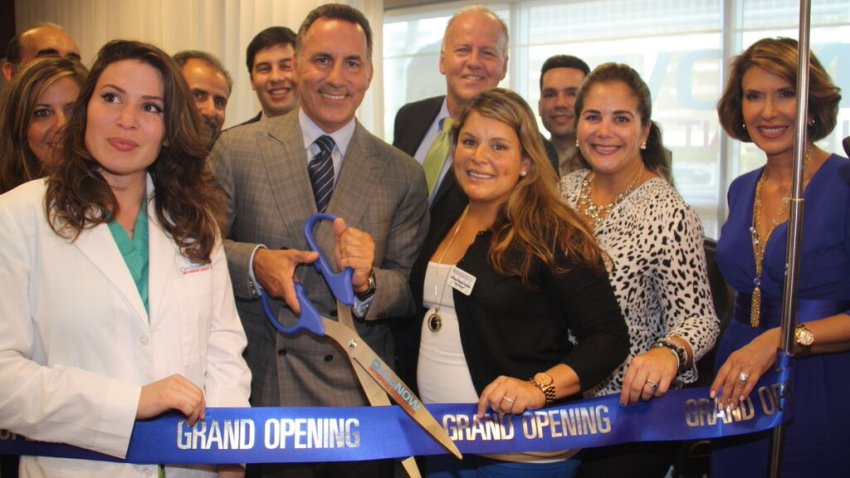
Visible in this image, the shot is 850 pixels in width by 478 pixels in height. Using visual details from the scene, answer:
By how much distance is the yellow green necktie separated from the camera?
307cm

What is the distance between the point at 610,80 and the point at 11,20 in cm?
843

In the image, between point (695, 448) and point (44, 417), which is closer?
point (44, 417)

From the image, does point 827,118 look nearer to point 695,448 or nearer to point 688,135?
point 695,448

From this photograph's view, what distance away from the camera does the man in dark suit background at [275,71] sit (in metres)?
3.93

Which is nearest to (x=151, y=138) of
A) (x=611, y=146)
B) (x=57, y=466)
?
(x=57, y=466)

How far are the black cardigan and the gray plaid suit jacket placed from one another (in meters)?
0.33

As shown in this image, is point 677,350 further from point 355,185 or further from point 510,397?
point 355,185

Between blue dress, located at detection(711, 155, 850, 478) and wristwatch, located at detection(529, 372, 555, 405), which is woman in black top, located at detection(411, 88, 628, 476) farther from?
blue dress, located at detection(711, 155, 850, 478)

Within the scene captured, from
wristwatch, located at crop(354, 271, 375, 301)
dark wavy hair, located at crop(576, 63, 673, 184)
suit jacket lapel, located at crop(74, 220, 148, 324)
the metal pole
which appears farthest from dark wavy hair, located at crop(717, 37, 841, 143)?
suit jacket lapel, located at crop(74, 220, 148, 324)

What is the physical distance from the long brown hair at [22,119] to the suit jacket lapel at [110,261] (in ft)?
2.59

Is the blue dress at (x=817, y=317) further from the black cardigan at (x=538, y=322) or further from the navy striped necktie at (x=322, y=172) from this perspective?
the navy striped necktie at (x=322, y=172)

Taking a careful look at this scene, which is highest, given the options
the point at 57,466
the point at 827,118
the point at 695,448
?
the point at 827,118

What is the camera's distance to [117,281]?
172cm

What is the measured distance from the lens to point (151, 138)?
1.85 m
